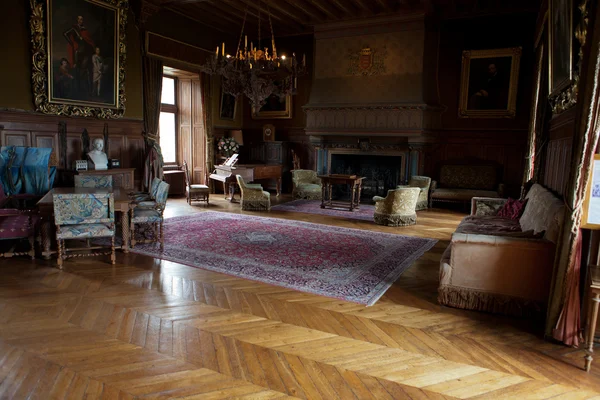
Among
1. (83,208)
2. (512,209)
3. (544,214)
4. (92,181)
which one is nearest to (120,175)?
(92,181)

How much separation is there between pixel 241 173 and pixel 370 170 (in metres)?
3.34

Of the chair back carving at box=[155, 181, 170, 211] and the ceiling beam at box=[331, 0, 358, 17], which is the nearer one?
the chair back carving at box=[155, 181, 170, 211]

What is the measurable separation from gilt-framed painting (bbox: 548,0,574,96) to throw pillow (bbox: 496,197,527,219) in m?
1.52

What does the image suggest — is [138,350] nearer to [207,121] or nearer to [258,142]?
[207,121]

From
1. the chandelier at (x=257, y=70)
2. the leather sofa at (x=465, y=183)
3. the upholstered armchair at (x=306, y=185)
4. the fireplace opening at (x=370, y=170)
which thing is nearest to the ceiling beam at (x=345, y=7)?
the chandelier at (x=257, y=70)

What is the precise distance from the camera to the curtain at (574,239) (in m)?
2.89

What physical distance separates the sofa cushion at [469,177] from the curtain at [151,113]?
21.4ft

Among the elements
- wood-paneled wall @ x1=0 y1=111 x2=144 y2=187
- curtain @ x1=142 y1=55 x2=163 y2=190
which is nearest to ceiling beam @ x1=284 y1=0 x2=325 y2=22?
curtain @ x1=142 y1=55 x2=163 y2=190

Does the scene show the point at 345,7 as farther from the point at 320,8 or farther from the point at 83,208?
the point at 83,208

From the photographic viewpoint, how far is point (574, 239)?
297cm

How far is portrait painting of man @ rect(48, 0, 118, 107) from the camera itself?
6766 mm

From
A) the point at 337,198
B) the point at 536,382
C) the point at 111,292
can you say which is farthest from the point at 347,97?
the point at 536,382

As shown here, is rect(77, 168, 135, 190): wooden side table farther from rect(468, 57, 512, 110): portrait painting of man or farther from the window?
rect(468, 57, 512, 110): portrait painting of man

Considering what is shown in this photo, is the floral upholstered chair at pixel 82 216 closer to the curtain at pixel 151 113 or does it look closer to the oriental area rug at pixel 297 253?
the oriental area rug at pixel 297 253
